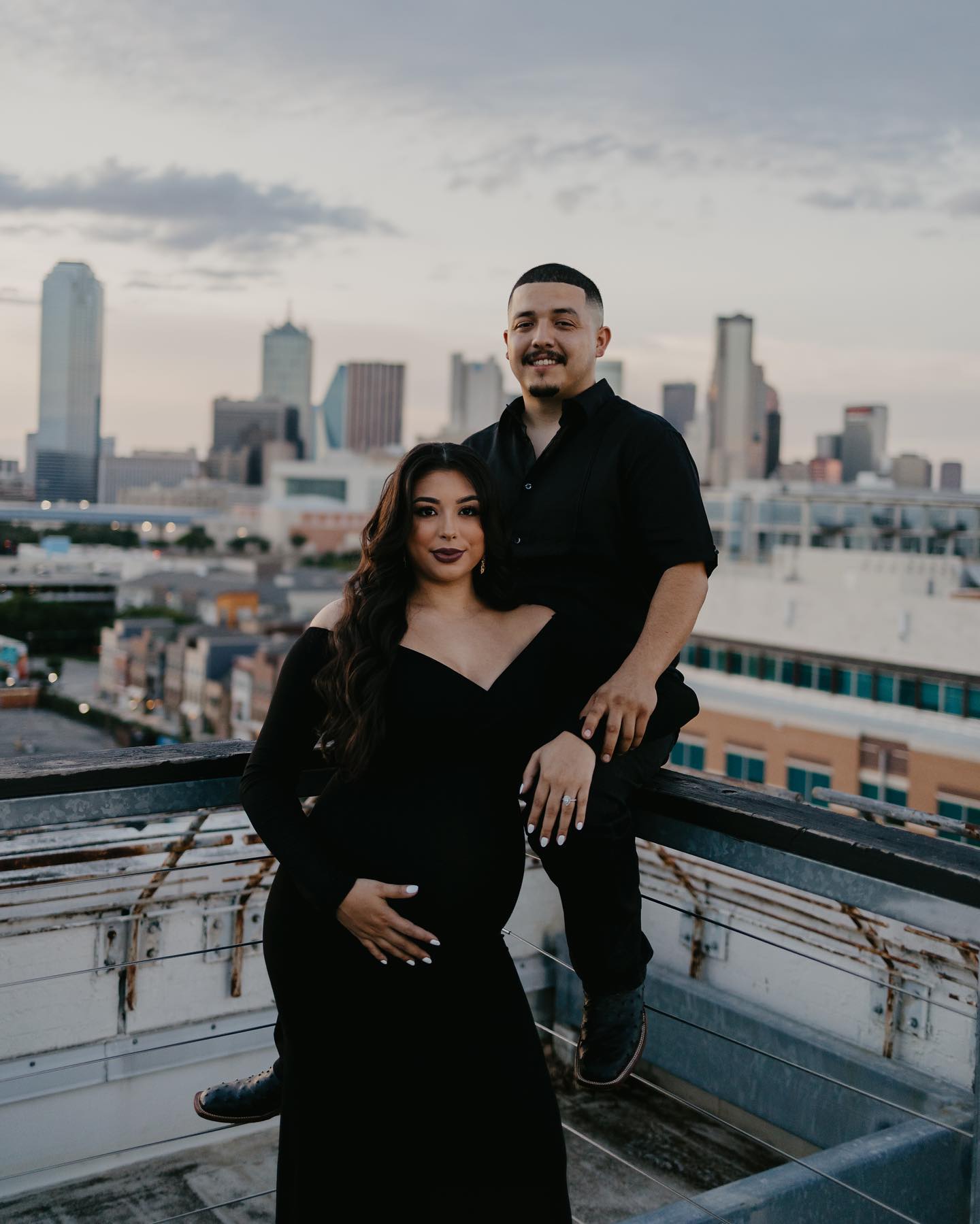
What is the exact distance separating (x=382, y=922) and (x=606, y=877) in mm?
312

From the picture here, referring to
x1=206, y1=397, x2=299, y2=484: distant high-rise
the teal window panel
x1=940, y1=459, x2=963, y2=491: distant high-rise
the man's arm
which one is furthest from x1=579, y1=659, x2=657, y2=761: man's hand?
x1=206, y1=397, x2=299, y2=484: distant high-rise

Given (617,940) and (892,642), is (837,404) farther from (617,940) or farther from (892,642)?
(617,940)

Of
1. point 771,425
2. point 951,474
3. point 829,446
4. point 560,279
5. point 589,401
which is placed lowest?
point 589,401

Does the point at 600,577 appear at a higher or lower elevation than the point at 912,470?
lower

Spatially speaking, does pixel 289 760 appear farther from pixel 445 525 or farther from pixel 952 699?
pixel 952 699

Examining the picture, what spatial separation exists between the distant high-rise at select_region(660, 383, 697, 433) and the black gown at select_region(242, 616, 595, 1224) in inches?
4127

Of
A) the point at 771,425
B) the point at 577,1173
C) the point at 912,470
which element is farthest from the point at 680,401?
the point at 577,1173

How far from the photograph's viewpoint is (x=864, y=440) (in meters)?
88.1

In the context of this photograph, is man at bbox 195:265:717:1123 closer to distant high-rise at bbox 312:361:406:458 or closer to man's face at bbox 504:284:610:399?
man's face at bbox 504:284:610:399

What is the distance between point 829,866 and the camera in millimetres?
1376

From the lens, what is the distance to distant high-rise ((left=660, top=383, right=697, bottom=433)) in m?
106

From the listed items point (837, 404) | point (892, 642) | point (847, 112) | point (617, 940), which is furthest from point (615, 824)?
point (837, 404)

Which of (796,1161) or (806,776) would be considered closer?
(796,1161)

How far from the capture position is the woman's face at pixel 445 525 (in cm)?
166
